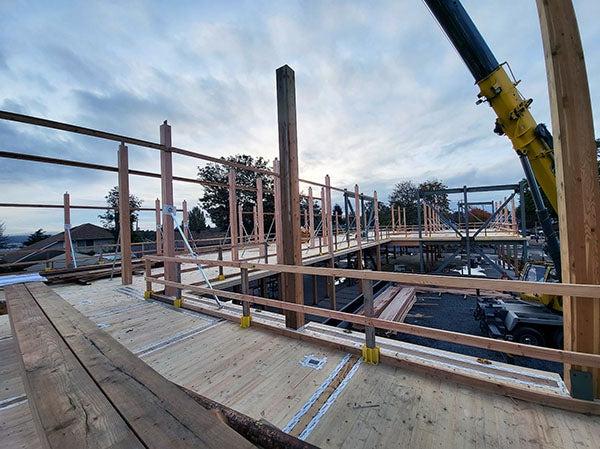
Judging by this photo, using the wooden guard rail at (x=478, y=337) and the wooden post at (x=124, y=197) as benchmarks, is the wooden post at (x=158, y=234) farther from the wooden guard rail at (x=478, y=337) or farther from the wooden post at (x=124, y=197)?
the wooden guard rail at (x=478, y=337)

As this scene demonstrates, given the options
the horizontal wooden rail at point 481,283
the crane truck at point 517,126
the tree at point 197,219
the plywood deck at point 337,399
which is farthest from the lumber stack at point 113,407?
the tree at point 197,219

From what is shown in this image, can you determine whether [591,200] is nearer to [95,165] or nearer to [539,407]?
[539,407]

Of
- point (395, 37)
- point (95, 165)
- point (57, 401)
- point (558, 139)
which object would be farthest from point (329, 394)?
point (395, 37)

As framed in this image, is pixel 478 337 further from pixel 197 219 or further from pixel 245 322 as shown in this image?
pixel 197 219

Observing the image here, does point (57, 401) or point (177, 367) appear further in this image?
point (177, 367)

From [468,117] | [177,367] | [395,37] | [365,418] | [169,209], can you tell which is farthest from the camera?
[468,117]

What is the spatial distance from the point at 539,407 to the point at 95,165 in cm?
679

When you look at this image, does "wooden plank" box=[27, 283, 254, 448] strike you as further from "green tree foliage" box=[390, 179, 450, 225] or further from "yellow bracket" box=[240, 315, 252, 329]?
"green tree foliage" box=[390, 179, 450, 225]

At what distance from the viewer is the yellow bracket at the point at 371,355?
2391 mm

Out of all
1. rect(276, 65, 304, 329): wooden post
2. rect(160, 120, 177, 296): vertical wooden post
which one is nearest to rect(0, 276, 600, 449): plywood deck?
rect(276, 65, 304, 329): wooden post

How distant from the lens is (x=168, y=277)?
465 centimetres

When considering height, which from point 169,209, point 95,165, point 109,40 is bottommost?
point 169,209

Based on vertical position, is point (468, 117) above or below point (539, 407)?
above

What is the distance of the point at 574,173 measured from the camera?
1.88 metres
